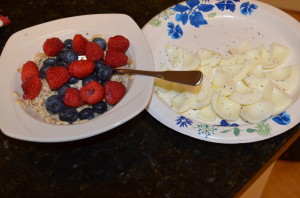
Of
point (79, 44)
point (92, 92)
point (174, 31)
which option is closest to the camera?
point (92, 92)

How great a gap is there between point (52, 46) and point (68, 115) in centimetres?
21

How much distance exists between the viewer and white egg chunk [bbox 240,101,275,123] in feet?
3.09

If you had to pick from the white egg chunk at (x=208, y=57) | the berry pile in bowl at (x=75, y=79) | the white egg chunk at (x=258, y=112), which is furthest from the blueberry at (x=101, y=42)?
the white egg chunk at (x=258, y=112)

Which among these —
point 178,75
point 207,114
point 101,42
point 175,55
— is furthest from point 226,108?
point 101,42

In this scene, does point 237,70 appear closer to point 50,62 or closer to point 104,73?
point 104,73

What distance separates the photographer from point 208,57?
114cm

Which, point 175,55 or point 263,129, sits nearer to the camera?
point 263,129

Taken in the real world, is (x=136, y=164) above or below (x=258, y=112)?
below

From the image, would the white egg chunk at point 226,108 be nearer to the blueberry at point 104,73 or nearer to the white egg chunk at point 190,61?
the white egg chunk at point 190,61

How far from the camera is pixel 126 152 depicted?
93 centimetres

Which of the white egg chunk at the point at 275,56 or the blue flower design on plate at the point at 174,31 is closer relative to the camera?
the white egg chunk at the point at 275,56

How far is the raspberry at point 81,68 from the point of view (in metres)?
0.88

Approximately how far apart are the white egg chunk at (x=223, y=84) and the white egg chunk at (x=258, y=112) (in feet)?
0.28

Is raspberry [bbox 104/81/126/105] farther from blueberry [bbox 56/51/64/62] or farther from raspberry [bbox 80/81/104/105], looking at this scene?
blueberry [bbox 56/51/64/62]
